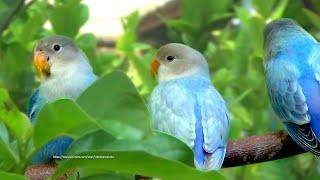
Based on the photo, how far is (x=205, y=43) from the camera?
147 centimetres

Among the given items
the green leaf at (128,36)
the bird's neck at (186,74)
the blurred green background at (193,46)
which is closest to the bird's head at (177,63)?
the bird's neck at (186,74)

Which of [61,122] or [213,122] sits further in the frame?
[213,122]

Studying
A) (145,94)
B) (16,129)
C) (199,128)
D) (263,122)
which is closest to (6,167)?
(16,129)

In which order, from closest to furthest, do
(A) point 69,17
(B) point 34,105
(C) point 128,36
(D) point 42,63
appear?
(B) point 34,105
(D) point 42,63
(A) point 69,17
(C) point 128,36

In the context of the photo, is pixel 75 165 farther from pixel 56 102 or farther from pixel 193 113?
pixel 193 113

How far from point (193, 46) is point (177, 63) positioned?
16.1 inches

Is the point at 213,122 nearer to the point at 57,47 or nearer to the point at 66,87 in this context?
the point at 66,87

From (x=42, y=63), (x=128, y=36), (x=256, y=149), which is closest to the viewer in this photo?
(x=256, y=149)

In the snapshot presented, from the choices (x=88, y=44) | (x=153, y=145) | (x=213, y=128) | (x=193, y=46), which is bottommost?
(x=193, y=46)

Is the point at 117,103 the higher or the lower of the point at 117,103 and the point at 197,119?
the higher

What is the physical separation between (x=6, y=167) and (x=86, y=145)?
3.4 inches

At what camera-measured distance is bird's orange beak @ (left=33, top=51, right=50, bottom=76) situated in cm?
98

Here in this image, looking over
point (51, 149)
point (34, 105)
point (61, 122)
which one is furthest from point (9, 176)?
point (34, 105)

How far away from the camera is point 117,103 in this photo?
540 millimetres
